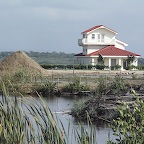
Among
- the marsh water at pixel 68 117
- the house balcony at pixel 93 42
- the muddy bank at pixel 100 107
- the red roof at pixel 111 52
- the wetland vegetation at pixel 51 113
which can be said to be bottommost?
the marsh water at pixel 68 117

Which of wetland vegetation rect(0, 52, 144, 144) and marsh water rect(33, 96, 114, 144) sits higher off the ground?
wetland vegetation rect(0, 52, 144, 144)

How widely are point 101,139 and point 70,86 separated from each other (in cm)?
2059

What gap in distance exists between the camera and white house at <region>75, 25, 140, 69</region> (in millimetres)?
75062

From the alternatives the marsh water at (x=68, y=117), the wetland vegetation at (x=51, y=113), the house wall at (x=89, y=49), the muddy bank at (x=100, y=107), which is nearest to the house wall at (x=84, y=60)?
the house wall at (x=89, y=49)

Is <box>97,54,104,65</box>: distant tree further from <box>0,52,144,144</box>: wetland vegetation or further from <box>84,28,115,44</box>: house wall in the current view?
<box>0,52,144,144</box>: wetland vegetation

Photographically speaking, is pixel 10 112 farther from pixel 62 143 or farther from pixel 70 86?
pixel 70 86

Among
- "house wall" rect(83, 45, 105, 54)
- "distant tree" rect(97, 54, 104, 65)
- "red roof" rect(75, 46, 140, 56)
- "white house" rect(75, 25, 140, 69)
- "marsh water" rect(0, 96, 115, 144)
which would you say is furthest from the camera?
"house wall" rect(83, 45, 105, 54)

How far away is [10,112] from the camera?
32.4ft

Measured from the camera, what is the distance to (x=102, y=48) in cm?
7894

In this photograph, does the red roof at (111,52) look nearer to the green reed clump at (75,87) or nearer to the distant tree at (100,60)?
the distant tree at (100,60)

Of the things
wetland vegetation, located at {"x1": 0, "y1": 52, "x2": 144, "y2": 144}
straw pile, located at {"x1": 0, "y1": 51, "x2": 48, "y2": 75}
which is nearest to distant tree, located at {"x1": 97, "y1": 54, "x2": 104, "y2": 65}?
straw pile, located at {"x1": 0, "y1": 51, "x2": 48, "y2": 75}

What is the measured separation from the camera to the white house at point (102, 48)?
246 ft

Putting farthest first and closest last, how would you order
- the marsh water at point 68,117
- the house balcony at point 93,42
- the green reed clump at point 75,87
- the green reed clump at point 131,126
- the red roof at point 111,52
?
1. the house balcony at point 93,42
2. the red roof at point 111,52
3. the green reed clump at point 75,87
4. the marsh water at point 68,117
5. the green reed clump at point 131,126

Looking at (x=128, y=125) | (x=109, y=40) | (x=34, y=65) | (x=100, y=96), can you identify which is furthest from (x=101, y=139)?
(x=109, y=40)
